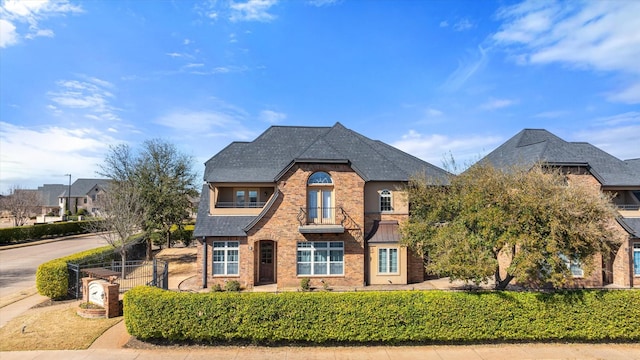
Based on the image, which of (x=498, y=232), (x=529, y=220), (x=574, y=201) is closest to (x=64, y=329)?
(x=498, y=232)

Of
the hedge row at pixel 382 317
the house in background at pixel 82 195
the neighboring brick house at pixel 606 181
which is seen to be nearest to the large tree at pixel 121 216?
the hedge row at pixel 382 317

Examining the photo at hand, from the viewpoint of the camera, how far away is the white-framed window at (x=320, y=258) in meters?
19.8

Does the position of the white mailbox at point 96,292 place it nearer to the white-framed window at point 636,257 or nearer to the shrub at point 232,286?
the shrub at point 232,286

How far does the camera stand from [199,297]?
38.7 feet

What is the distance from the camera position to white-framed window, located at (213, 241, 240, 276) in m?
20.0

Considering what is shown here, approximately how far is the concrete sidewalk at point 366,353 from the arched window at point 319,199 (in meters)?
9.01

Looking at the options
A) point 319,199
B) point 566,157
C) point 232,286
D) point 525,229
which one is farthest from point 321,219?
point 566,157

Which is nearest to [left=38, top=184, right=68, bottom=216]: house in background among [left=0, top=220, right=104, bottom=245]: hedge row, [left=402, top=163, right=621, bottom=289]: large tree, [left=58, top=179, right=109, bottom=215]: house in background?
[left=58, top=179, right=109, bottom=215]: house in background

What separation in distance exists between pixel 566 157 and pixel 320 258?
16157 millimetres

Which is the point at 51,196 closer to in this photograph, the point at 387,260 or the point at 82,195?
the point at 82,195

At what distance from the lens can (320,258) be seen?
65.4ft

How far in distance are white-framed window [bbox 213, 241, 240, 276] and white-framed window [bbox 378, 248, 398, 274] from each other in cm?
827

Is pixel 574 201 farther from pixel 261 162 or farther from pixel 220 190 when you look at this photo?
pixel 220 190

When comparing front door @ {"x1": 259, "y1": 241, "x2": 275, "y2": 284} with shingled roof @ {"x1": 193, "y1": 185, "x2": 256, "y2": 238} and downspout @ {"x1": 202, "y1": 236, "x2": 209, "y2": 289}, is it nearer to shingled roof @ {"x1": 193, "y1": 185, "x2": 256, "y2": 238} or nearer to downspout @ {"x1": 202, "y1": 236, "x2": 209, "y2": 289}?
shingled roof @ {"x1": 193, "y1": 185, "x2": 256, "y2": 238}
